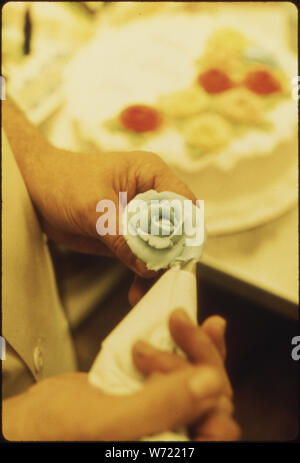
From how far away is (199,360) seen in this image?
0.34 metres

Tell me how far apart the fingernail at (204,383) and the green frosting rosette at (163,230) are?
0.11 meters

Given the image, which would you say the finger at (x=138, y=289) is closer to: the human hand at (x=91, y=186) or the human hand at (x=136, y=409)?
the human hand at (x=91, y=186)

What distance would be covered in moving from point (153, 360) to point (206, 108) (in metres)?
0.49

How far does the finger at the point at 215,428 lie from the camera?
33cm

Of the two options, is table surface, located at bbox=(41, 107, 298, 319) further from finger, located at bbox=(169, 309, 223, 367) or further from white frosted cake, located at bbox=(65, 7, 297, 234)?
finger, located at bbox=(169, 309, 223, 367)

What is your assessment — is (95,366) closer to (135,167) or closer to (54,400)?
(54,400)

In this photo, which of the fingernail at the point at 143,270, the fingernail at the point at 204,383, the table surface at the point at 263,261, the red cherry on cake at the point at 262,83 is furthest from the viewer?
the red cherry on cake at the point at 262,83

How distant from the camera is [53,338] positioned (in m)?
0.63

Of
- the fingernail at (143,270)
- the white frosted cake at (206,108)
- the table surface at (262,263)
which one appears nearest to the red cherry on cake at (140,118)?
the white frosted cake at (206,108)

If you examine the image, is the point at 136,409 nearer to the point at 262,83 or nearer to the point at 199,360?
the point at 199,360

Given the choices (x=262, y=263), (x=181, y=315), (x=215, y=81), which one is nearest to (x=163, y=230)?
(x=181, y=315)

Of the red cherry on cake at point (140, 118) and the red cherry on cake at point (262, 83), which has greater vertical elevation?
the red cherry on cake at point (262, 83)

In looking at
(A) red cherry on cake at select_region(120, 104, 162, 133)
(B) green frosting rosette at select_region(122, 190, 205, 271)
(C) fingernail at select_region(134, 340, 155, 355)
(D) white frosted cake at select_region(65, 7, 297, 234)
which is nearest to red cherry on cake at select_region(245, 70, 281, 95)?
(D) white frosted cake at select_region(65, 7, 297, 234)

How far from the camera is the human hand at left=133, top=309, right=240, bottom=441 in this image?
1.10ft
